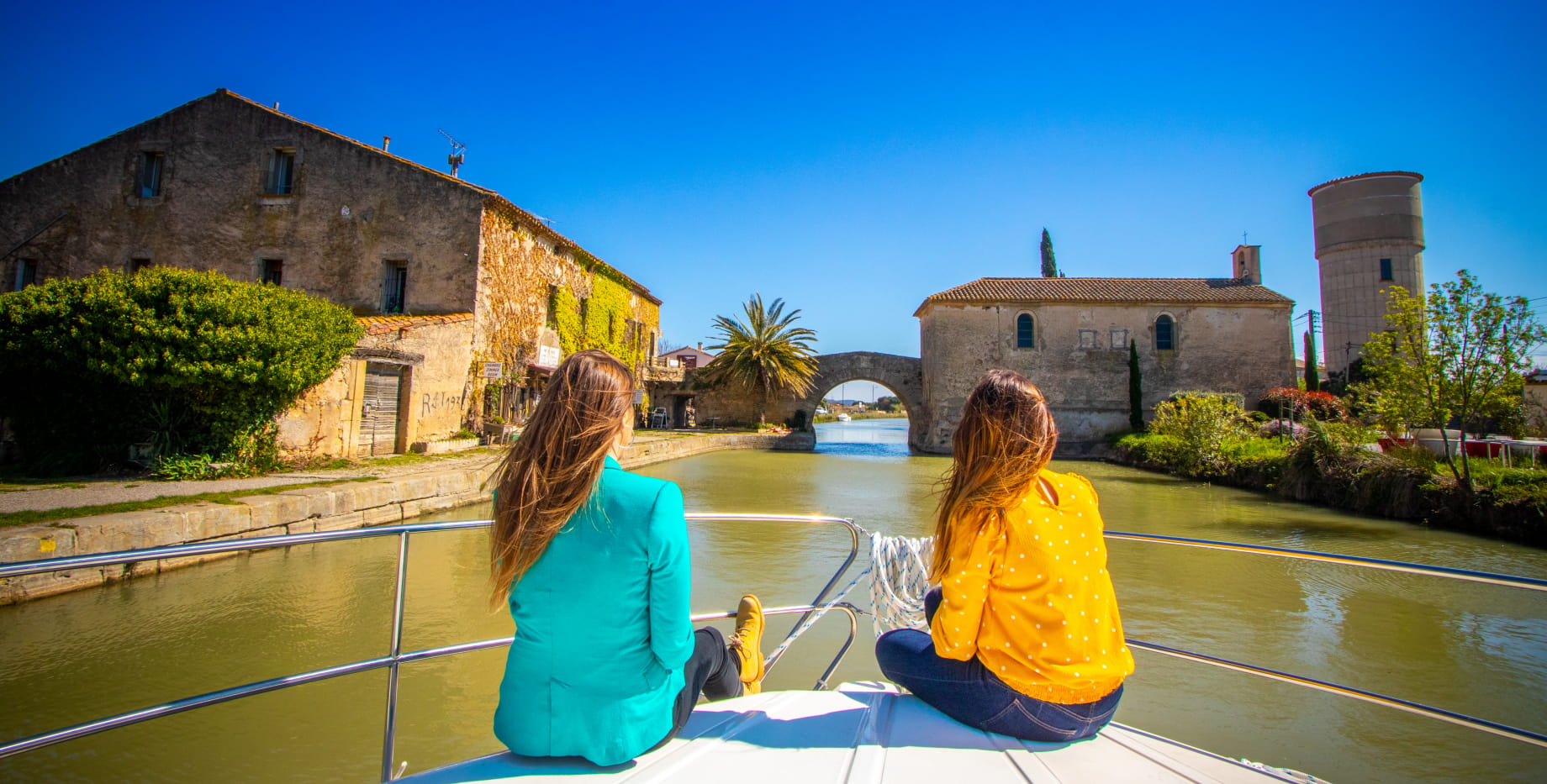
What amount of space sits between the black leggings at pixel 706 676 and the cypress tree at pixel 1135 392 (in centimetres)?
2515

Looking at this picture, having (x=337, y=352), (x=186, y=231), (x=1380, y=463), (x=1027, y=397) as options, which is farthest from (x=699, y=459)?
(x=1027, y=397)

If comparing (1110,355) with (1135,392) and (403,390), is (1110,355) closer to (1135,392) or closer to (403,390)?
(1135,392)

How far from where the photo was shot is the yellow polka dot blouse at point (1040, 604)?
1.63 meters

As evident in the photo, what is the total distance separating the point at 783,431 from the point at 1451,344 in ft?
63.5

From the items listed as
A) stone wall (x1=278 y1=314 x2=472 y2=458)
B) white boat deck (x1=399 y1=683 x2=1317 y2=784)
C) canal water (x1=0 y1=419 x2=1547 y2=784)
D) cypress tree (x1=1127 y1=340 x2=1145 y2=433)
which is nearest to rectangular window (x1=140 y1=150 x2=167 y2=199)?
stone wall (x1=278 y1=314 x2=472 y2=458)

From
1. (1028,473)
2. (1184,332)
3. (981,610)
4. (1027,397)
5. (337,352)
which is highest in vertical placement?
(1184,332)

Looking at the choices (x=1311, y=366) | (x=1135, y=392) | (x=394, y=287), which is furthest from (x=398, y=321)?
(x=1311, y=366)

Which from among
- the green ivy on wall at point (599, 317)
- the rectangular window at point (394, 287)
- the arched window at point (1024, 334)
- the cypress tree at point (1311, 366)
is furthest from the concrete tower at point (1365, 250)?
the rectangular window at point (394, 287)

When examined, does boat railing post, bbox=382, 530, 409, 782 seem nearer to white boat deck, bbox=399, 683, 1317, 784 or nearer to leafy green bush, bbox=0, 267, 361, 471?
white boat deck, bbox=399, 683, 1317, 784

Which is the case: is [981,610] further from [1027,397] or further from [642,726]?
[642,726]

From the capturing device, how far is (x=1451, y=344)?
358 inches

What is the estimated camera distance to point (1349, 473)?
423 inches

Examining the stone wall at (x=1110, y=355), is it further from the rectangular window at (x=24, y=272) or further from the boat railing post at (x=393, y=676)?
the rectangular window at (x=24, y=272)

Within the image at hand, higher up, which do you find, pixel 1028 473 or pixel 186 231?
pixel 186 231
